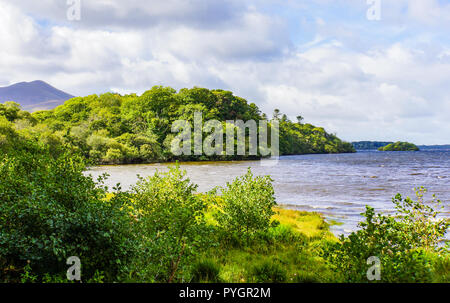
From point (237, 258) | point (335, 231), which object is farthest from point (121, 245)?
point (335, 231)

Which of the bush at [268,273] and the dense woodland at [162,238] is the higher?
the dense woodland at [162,238]

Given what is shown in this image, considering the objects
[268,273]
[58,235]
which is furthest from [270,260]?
[58,235]

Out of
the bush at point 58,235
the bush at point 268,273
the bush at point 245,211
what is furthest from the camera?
the bush at point 245,211

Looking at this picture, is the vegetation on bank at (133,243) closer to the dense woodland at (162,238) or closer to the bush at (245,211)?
the dense woodland at (162,238)

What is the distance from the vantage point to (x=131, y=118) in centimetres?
8538

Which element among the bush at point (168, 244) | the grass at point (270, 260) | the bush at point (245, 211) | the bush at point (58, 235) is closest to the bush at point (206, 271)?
the grass at point (270, 260)

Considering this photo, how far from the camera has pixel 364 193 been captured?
79.6 ft

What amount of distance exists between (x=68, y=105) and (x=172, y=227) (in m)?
97.4

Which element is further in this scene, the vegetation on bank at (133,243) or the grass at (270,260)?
the grass at (270,260)

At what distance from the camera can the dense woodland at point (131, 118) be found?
64438 millimetres

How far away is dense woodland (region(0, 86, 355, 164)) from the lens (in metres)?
64.4

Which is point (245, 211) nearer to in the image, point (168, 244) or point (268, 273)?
point (268, 273)
